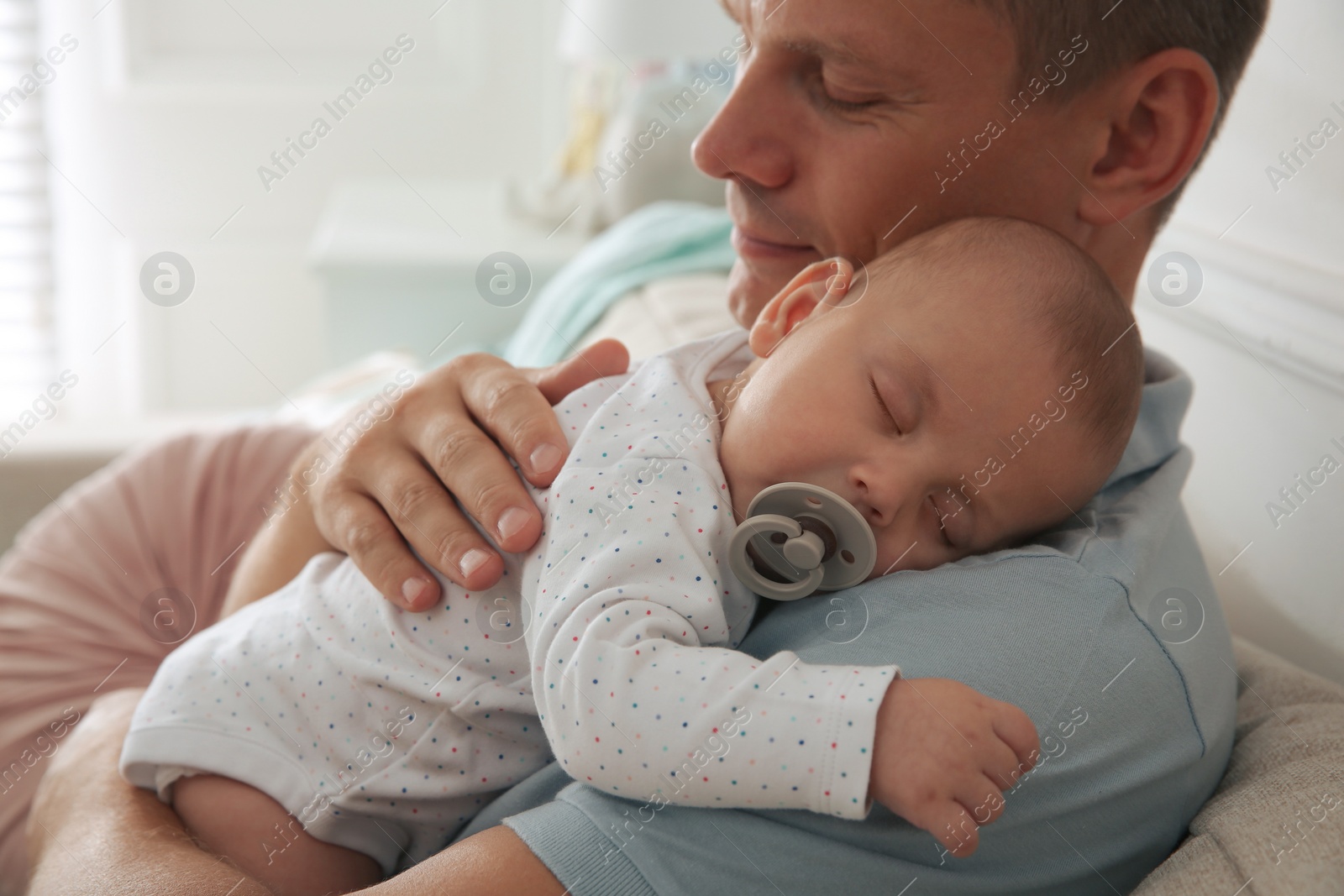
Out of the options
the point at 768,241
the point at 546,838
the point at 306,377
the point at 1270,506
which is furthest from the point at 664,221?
the point at 306,377

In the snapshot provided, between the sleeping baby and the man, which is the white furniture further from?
the sleeping baby

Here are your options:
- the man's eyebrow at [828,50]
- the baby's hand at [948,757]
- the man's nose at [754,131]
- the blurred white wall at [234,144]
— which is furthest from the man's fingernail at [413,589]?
the blurred white wall at [234,144]

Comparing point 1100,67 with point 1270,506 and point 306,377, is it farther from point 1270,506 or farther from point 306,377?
point 306,377

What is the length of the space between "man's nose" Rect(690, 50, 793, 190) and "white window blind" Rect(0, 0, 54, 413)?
10.1ft

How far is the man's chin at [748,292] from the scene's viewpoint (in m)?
1.16

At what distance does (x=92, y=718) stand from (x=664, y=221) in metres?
1.32

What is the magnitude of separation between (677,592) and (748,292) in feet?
1.70

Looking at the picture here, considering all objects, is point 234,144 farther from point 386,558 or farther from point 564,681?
point 564,681

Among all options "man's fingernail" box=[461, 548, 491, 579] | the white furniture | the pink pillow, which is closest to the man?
"man's fingernail" box=[461, 548, 491, 579]

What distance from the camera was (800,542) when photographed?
766 millimetres

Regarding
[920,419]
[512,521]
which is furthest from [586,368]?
[920,419]

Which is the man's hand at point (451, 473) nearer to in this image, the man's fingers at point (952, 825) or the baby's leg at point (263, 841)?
the baby's leg at point (263, 841)

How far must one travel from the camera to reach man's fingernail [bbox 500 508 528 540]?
0.85 metres

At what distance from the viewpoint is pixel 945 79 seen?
1002 mm
